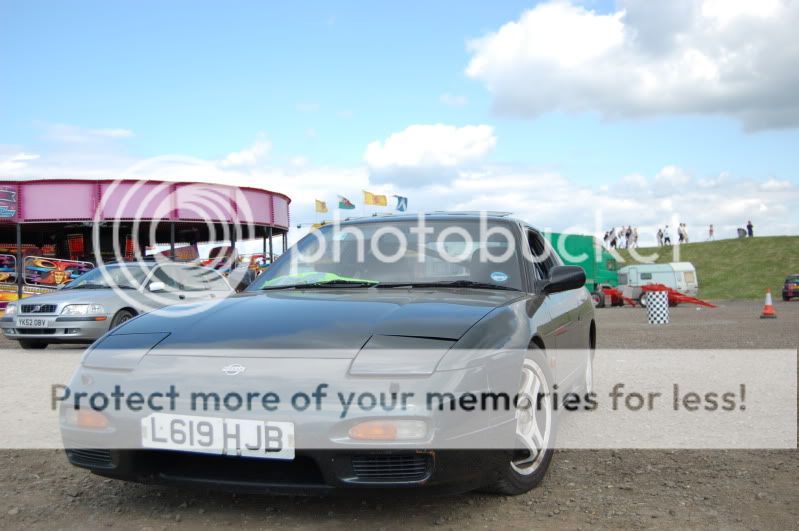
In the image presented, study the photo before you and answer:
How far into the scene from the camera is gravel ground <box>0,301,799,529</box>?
3.04m

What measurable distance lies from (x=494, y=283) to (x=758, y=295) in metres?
43.2

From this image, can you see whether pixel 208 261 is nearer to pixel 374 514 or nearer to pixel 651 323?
pixel 651 323

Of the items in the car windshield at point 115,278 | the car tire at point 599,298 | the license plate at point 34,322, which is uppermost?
the car windshield at point 115,278

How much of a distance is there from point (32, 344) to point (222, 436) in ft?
33.7

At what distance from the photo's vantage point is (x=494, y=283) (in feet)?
13.1

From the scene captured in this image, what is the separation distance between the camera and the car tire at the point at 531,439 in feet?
10.6

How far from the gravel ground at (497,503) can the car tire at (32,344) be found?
7.70 metres

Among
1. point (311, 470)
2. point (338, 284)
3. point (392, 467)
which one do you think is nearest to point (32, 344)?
point (338, 284)

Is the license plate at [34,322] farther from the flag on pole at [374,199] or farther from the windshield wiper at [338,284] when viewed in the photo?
the flag on pole at [374,199]

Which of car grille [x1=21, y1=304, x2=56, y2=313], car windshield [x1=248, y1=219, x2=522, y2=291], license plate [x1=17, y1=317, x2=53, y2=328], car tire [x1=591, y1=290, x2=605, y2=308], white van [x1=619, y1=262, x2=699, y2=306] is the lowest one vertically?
car tire [x1=591, y1=290, x2=605, y2=308]

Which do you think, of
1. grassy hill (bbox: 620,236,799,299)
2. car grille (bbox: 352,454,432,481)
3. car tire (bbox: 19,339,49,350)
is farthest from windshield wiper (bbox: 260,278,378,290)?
grassy hill (bbox: 620,236,799,299)

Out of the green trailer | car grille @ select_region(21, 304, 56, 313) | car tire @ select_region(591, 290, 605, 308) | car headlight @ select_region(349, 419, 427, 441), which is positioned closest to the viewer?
car headlight @ select_region(349, 419, 427, 441)

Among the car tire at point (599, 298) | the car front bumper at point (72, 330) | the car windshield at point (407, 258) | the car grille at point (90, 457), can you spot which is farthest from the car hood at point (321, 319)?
the car tire at point (599, 298)

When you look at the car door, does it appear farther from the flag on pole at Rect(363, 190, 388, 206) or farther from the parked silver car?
the flag on pole at Rect(363, 190, 388, 206)
